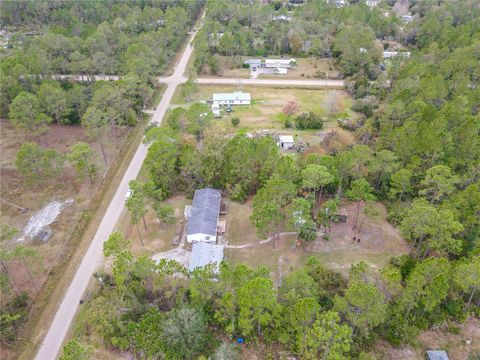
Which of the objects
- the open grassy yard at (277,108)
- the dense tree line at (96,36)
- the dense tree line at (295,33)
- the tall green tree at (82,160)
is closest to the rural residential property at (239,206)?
the tall green tree at (82,160)

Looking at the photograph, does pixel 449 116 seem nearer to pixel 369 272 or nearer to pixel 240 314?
pixel 369 272

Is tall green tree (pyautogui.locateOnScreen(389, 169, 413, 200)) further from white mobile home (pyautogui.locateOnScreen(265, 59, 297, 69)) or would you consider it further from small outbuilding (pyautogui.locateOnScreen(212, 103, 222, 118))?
white mobile home (pyautogui.locateOnScreen(265, 59, 297, 69))

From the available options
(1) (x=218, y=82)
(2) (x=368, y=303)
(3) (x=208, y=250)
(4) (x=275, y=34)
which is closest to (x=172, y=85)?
(1) (x=218, y=82)

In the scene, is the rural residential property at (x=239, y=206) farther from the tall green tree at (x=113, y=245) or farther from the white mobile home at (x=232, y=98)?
the white mobile home at (x=232, y=98)

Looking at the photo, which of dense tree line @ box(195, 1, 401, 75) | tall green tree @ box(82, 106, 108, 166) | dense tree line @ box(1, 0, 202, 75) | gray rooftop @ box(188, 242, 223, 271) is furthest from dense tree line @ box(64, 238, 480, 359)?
dense tree line @ box(195, 1, 401, 75)

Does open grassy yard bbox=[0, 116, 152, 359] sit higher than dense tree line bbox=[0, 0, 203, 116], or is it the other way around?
dense tree line bbox=[0, 0, 203, 116]

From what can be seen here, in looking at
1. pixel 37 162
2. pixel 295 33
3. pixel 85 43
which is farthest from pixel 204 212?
pixel 295 33
